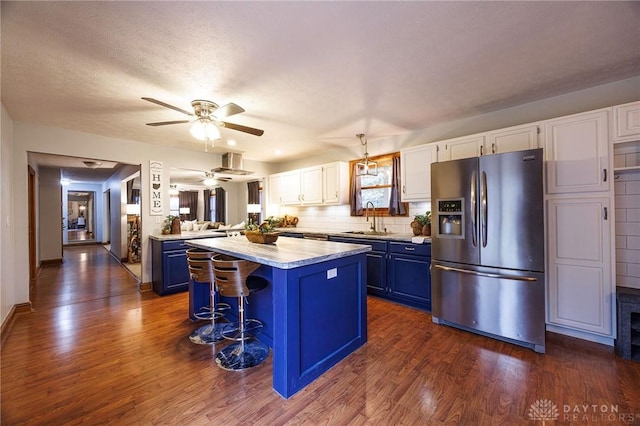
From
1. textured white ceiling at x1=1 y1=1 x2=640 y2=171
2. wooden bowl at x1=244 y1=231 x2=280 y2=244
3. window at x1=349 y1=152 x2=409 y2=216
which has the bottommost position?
wooden bowl at x1=244 y1=231 x2=280 y2=244

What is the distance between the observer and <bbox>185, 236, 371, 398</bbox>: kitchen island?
1.83 metres

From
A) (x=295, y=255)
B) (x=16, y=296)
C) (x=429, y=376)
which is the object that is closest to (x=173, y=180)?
(x=16, y=296)

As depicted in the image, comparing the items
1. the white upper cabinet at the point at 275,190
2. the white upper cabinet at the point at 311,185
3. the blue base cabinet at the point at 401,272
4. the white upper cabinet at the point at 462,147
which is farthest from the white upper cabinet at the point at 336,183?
the white upper cabinet at the point at 462,147

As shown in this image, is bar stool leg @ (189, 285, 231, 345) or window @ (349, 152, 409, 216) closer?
bar stool leg @ (189, 285, 231, 345)

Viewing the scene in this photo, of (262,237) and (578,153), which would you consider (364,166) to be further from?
(578,153)

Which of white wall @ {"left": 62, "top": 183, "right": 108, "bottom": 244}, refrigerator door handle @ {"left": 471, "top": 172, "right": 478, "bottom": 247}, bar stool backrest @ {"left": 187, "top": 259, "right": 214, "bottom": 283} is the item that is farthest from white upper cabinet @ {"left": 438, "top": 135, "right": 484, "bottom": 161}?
white wall @ {"left": 62, "top": 183, "right": 108, "bottom": 244}

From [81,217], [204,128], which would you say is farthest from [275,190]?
[81,217]

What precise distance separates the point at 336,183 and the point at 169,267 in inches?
121

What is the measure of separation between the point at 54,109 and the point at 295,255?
3342 millimetres

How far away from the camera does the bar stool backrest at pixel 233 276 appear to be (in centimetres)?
211

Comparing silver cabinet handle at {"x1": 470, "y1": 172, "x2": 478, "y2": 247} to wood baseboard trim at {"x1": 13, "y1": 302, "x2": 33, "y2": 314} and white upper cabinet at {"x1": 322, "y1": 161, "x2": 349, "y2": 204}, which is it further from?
wood baseboard trim at {"x1": 13, "y1": 302, "x2": 33, "y2": 314}

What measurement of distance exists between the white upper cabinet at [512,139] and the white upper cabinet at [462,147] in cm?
7

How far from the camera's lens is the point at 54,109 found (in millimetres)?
2973

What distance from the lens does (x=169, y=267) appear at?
411cm
